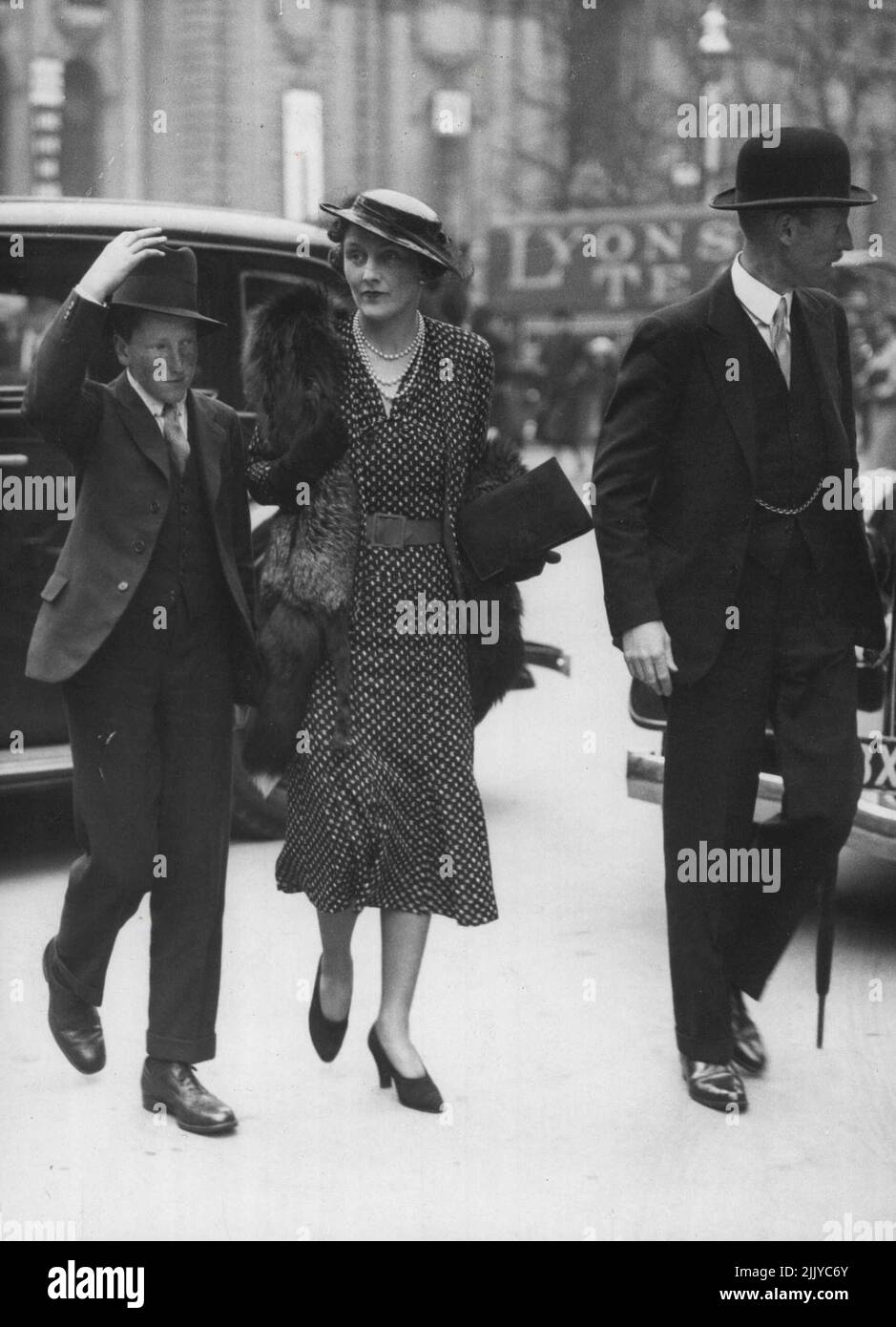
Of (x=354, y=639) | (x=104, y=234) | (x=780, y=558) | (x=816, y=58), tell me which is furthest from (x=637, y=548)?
(x=816, y=58)

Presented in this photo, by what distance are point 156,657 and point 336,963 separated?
818 mm

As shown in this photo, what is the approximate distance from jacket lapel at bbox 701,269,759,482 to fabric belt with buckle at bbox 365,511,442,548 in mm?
708

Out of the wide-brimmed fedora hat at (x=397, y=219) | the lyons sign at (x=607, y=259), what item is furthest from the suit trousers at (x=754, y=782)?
the lyons sign at (x=607, y=259)

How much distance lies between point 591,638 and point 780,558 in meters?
7.44

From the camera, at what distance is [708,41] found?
21.4m

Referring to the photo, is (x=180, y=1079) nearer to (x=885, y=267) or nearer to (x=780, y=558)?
(x=780, y=558)

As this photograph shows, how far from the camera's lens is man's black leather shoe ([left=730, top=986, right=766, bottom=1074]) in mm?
4602

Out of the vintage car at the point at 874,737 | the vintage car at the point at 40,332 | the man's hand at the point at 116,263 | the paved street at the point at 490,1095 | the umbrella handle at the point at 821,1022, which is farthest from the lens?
the vintage car at the point at 40,332

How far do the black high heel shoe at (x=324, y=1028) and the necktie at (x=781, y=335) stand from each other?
1.70 meters

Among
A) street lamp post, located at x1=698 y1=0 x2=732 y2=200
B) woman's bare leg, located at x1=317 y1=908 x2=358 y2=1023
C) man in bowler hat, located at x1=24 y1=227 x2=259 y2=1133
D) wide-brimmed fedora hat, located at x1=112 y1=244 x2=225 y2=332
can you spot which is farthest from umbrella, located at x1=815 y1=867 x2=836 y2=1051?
street lamp post, located at x1=698 y1=0 x2=732 y2=200

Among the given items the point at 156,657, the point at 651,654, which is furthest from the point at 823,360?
the point at 156,657

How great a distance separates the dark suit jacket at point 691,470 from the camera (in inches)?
167

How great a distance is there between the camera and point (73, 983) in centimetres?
426

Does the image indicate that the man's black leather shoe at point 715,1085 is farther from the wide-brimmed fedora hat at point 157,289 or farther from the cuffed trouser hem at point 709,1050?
the wide-brimmed fedora hat at point 157,289
